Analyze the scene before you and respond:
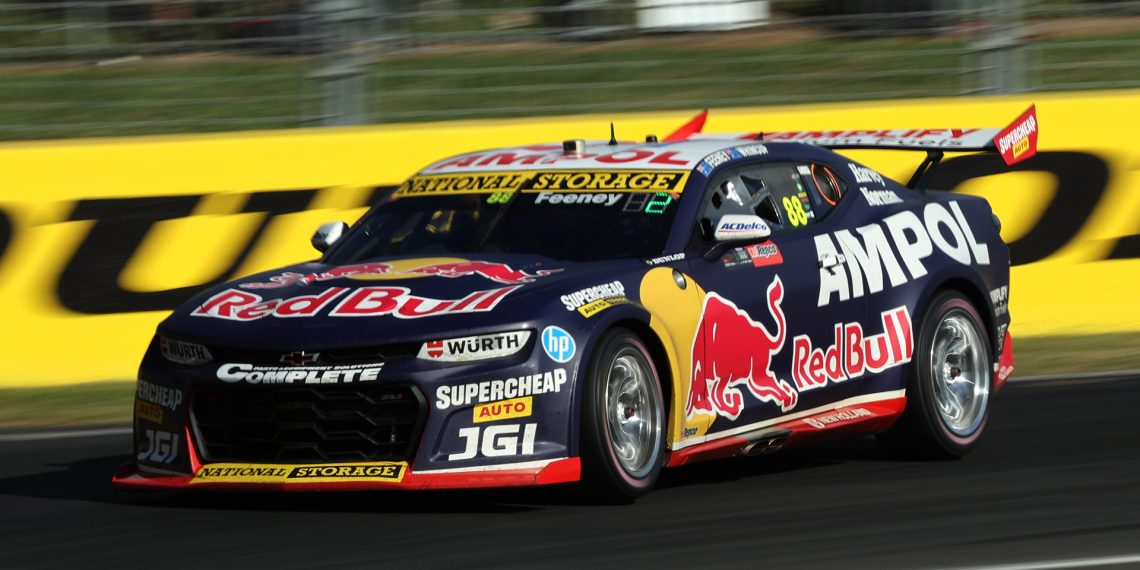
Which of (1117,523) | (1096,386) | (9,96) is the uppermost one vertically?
(9,96)

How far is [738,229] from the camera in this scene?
24.3 feet

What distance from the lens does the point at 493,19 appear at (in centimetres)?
1366

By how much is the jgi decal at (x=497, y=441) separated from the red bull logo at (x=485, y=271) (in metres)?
0.60

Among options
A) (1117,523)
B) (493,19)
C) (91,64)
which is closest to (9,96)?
(91,64)

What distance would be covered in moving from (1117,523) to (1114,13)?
8202 mm

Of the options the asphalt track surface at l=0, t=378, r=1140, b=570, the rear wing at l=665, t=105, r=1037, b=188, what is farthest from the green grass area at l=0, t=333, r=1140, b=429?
the rear wing at l=665, t=105, r=1037, b=188

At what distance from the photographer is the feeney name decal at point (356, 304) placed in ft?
22.2

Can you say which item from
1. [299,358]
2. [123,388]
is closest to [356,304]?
[299,358]

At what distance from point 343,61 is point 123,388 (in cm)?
258

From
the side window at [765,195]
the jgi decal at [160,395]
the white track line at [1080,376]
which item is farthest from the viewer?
the white track line at [1080,376]

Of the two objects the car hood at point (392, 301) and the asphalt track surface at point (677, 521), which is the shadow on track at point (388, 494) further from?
the car hood at point (392, 301)

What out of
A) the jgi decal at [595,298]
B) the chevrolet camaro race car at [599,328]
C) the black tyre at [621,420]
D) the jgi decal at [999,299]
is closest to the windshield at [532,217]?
the chevrolet camaro race car at [599,328]

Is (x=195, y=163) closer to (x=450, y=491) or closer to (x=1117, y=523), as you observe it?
(x=450, y=491)

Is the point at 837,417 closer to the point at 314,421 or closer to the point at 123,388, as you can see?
the point at 314,421
